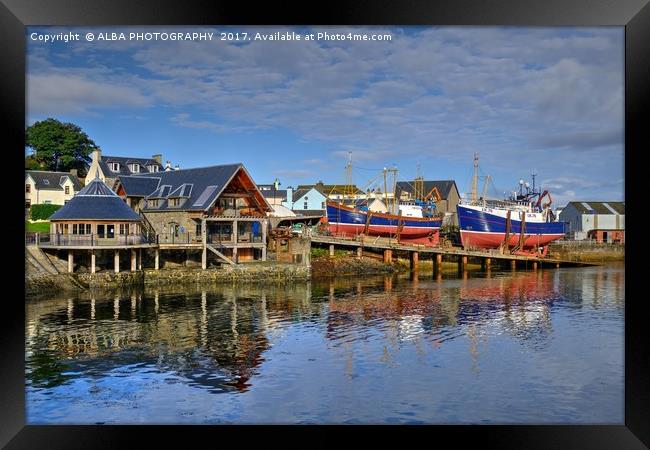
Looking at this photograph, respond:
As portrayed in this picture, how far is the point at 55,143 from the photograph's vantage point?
52.2m

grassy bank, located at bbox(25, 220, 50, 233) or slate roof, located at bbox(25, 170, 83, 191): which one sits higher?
slate roof, located at bbox(25, 170, 83, 191)

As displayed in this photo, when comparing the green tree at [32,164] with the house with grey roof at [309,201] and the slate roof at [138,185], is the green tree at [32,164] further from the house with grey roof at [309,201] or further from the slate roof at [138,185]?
the house with grey roof at [309,201]

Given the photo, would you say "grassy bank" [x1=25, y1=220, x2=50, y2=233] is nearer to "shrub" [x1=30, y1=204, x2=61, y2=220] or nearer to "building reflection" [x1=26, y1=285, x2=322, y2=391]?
"shrub" [x1=30, y1=204, x2=61, y2=220]

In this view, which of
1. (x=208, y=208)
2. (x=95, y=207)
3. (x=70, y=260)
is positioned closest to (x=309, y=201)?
(x=208, y=208)

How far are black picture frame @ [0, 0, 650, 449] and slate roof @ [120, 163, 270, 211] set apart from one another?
88.8 feet

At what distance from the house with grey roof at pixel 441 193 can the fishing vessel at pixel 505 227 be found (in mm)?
13787

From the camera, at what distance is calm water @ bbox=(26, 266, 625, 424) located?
47.0ft

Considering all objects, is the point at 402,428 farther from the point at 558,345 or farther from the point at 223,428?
the point at 558,345

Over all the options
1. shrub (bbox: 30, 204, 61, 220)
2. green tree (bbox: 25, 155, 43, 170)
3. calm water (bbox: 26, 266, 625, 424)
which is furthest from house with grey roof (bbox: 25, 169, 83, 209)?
calm water (bbox: 26, 266, 625, 424)

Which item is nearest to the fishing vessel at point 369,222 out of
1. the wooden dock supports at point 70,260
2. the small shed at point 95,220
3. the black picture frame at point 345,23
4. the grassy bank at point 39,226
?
the small shed at point 95,220

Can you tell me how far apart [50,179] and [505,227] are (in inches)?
1540

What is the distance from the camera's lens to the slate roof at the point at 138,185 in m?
42.0

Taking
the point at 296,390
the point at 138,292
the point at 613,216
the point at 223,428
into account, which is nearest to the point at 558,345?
the point at 296,390

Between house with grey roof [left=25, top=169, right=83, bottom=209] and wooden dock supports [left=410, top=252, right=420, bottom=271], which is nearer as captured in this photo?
house with grey roof [left=25, top=169, right=83, bottom=209]
